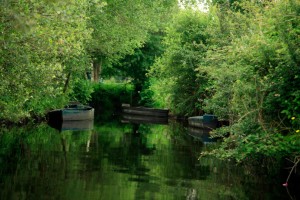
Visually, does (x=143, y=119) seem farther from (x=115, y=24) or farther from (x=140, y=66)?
(x=140, y=66)

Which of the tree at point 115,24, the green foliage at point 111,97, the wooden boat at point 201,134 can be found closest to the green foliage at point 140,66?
the green foliage at point 111,97

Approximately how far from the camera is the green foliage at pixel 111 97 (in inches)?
1953

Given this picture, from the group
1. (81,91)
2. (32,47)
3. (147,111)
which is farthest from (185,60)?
(32,47)

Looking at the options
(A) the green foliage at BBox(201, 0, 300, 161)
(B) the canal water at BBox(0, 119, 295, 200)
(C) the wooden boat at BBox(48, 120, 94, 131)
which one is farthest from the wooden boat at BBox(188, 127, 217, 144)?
(A) the green foliage at BBox(201, 0, 300, 161)

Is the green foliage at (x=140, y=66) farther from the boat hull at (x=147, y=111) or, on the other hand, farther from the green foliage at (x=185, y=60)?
the green foliage at (x=185, y=60)

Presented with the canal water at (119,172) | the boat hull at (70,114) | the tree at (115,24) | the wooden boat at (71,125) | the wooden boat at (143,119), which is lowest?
the canal water at (119,172)

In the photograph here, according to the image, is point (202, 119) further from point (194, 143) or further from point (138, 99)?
point (138, 99)

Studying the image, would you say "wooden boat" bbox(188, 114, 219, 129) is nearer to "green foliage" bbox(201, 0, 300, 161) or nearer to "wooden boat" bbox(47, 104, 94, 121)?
"wooden boat" bbox(47, 104, 94, 121)

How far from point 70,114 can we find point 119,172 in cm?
1778

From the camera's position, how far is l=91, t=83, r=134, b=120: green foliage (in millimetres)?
49606

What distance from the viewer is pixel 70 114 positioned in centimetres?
3172

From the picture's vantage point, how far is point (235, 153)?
1267cm

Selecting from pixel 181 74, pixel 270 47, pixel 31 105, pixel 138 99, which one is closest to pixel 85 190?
pixel 270 47

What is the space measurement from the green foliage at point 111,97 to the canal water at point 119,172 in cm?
2664
